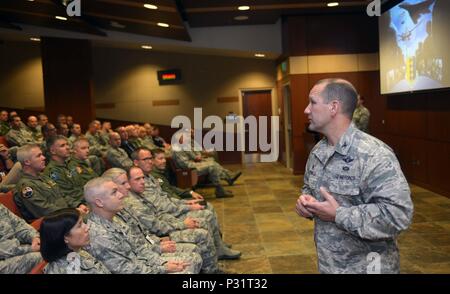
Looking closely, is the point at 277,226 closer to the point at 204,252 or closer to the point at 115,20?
the point at 204,252

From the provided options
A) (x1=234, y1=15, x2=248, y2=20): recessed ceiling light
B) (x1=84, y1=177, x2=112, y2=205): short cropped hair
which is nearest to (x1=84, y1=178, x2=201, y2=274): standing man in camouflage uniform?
(x1=84, y1=177, x2=112, y2=205): short cropped hair

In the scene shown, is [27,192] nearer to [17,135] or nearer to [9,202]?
[9,202]

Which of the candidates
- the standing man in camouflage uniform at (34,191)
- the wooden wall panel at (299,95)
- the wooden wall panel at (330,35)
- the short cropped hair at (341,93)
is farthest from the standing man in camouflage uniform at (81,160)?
the wooden wall panel at (330,35)

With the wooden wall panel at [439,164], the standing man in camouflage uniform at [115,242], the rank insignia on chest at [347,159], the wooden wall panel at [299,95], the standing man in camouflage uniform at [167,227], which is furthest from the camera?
the wooden wall panel at [299,95]

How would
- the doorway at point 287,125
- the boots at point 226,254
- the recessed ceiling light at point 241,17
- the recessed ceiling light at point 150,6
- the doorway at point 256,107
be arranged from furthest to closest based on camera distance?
the doorway at point 256,107 < the doorway at point 287,125 < the recessed ceiling light at point 241,17 < the recessed ceiling light at point 150,6 < the boots at point 226,254

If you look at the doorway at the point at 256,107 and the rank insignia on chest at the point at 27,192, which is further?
the doorway at the point at 256,107

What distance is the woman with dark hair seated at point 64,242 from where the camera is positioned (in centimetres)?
189

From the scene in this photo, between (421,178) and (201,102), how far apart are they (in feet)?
20.0

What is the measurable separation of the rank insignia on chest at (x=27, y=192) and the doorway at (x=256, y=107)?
8003 millimetres

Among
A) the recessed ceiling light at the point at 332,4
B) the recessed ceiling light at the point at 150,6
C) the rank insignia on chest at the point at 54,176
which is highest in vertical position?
the recessed ceiling light at the point at 332,4

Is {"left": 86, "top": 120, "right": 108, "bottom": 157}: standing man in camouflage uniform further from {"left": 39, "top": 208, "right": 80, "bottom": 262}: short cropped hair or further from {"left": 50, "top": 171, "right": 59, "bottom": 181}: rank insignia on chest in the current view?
{"left": 39, "top": 208, "right": 80, "bottom": 262}: short cropped hair

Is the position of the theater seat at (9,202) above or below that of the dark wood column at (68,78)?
below

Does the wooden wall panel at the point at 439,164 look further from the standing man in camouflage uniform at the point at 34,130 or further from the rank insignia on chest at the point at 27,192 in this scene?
the standing man in camouflage uniform at the point at 34,130

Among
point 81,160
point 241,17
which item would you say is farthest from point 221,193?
point 241,17
